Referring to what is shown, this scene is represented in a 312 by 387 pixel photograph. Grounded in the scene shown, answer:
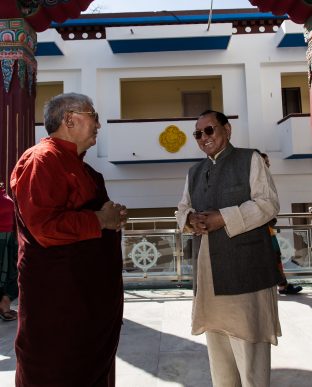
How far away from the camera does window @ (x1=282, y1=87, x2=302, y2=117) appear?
474 inches

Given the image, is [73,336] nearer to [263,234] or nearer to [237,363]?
[237,363]

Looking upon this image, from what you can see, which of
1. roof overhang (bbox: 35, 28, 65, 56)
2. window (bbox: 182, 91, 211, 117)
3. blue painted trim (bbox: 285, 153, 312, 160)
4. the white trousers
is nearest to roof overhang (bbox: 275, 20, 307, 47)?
window (bbox: 182, 91, 211, 117)

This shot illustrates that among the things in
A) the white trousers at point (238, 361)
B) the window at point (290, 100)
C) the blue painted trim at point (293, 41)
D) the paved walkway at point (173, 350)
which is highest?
the blue painted trim at point (293, 41)

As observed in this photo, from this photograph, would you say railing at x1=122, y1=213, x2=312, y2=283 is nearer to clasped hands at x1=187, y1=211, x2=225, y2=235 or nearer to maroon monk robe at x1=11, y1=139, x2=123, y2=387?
clasped hands at x1=187, y1=211, x2=225, y2=235

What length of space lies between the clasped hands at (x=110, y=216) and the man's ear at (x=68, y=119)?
40 cm

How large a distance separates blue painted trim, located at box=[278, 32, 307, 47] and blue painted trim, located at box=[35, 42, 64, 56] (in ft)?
21.0

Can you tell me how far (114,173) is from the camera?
36.1ft

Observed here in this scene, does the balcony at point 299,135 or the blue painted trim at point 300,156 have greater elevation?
the balcony at point 299,135

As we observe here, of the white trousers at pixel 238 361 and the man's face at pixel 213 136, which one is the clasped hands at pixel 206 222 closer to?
the man's face at pixel 213 136

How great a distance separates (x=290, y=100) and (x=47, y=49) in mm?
7812

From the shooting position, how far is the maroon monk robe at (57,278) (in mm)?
1480

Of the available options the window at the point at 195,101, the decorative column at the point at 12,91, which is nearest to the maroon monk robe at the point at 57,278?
the decorative column at the point at 12,91

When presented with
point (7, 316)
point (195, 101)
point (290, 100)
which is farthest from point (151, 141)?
point (7, 316)

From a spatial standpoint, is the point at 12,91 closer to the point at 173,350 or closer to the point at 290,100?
the point at 173,350
